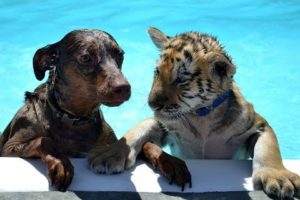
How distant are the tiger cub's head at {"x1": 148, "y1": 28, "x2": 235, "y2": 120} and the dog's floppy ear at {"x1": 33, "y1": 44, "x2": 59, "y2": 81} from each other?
41.8 inches

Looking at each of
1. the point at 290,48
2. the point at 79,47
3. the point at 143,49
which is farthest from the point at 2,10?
the point at 79,47

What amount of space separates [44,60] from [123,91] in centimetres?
95

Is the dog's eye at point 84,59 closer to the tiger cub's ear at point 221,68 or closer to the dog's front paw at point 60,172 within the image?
the dog's front paw at point 60,172

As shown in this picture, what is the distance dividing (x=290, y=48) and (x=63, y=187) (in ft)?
27.6

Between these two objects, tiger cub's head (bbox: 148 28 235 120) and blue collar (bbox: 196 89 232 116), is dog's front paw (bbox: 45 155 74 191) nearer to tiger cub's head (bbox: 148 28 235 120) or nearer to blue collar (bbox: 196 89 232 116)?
tiger cub's head (bbox: 148 28 235 120)

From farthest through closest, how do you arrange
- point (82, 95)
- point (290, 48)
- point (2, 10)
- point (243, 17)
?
point (2, 10), point (243, 17), point (290, 48), point (82, 95)

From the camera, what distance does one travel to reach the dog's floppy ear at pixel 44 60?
187 inches

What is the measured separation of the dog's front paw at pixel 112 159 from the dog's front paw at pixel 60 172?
0.18 meters

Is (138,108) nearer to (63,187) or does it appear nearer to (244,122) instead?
(244,122)

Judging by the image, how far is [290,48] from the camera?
1137 cm

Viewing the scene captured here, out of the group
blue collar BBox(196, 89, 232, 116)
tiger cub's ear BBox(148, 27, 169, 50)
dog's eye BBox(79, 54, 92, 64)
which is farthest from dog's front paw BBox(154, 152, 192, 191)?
dog's eye BBox(79, 54, 92, 64)

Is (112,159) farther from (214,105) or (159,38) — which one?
(159,38)

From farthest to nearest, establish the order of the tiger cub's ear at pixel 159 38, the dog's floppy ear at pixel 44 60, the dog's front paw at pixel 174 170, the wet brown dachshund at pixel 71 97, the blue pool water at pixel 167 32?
the blue pool water at pixel 167 32
the dog's floppy ear at pixel 44 60
the wet brown dachshund at pixel 71 97
the tiger cub's ear at pixel 159 38
the dog's front paw at pixel 174 170

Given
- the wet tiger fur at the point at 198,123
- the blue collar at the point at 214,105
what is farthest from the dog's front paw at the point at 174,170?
the blue collar at the point at 214,105
